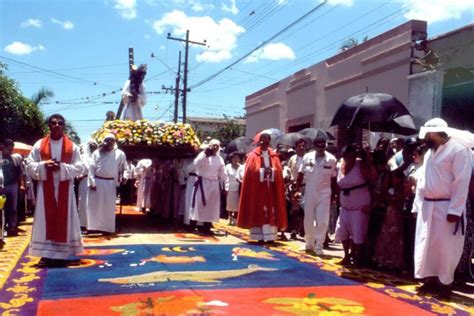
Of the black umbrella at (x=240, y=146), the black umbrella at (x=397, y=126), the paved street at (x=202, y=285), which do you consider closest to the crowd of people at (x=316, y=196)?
the black umbrella at (x=397, y=126)

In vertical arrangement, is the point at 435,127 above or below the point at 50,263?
above

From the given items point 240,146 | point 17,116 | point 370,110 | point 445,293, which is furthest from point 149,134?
point 17,116

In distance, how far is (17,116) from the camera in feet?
70.4

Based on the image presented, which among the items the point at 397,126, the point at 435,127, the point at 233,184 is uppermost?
the point at 397,126

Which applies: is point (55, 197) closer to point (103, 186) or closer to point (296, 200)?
point (103, 186)

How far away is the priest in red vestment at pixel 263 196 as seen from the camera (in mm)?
9391

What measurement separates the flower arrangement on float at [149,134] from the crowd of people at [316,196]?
0.37 meters

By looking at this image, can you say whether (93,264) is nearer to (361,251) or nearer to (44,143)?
(44,143)

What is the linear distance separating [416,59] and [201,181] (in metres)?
6.15

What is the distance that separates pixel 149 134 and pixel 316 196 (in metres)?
3.94

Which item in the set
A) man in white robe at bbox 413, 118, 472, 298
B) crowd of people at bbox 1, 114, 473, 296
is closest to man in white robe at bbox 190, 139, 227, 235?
crowd of people at bbox 1, 114, 473, 296

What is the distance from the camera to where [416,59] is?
13.2 m

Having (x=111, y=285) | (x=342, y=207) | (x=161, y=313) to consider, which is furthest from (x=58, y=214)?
(x=342, y=207)

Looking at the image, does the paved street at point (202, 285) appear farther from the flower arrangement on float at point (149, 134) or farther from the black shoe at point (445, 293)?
the flower arrangement on float at point (149, 134)
